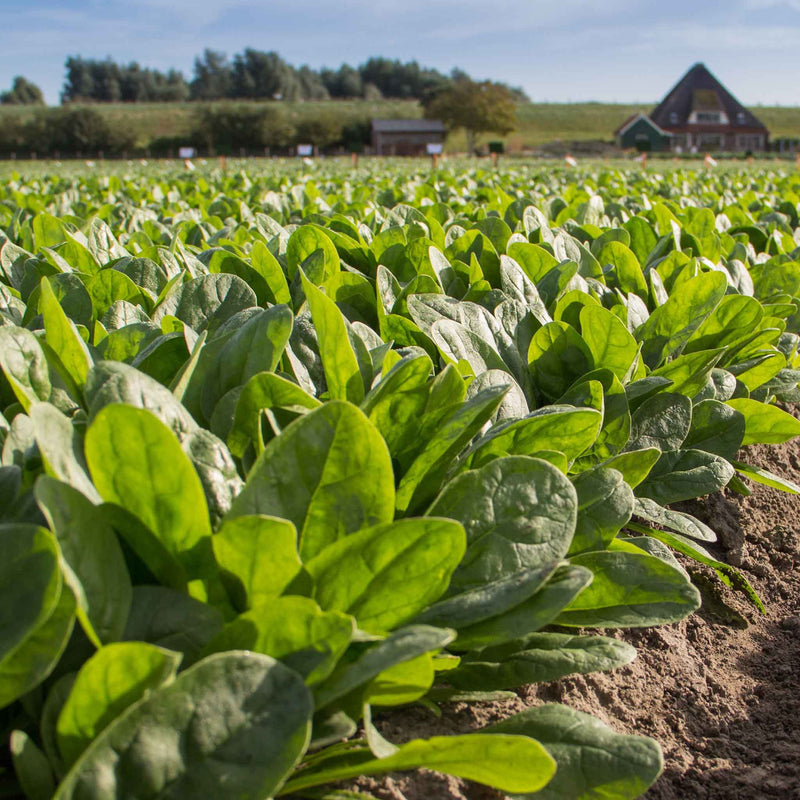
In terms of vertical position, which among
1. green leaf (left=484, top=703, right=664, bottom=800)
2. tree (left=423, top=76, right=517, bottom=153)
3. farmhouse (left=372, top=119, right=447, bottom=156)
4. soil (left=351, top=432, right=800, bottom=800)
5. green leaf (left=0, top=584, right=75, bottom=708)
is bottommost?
soil (left=351, top=432, right=800, bottom=800)

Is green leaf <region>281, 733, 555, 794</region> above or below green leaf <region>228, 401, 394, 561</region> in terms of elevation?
below

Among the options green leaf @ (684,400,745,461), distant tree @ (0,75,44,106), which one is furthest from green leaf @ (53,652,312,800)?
distant tree @ (0,75,44,106)

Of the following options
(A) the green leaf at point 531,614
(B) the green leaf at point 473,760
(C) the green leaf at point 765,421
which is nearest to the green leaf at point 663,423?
(C) the green leaf at point 765,421

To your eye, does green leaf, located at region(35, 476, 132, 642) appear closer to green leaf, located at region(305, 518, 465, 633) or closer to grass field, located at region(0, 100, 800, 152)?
green leaf, located at region(305, 518, 465, 633)

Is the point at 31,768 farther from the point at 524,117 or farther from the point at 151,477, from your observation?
the point at 524,117

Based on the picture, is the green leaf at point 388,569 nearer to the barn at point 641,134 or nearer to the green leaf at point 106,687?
the green leaf at point 106,687

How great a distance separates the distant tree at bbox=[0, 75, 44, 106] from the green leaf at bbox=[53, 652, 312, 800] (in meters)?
141

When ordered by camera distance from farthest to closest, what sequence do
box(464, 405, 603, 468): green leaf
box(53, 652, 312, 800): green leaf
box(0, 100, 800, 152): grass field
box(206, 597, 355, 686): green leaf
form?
box(0, 100, 800, 152): grass field
box(464, 405, 603, 468): green leaf
box(206, 597, 355, 686): green leaf
box(53, 652, 312, 800): green leaf

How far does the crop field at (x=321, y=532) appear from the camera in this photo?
0.90 metres

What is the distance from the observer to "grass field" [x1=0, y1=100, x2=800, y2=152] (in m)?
71.8

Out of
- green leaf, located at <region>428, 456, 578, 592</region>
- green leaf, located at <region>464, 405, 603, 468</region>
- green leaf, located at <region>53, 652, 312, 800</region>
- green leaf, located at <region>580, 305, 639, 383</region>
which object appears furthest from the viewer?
green leaf, located at <region>580, 305, 639, 383</region>

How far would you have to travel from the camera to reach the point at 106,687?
0.90 metres

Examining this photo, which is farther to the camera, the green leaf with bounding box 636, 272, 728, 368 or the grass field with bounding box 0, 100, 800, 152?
the grass field with bounding box 0, 100, 800, 152

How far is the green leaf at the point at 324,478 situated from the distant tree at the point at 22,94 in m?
141
